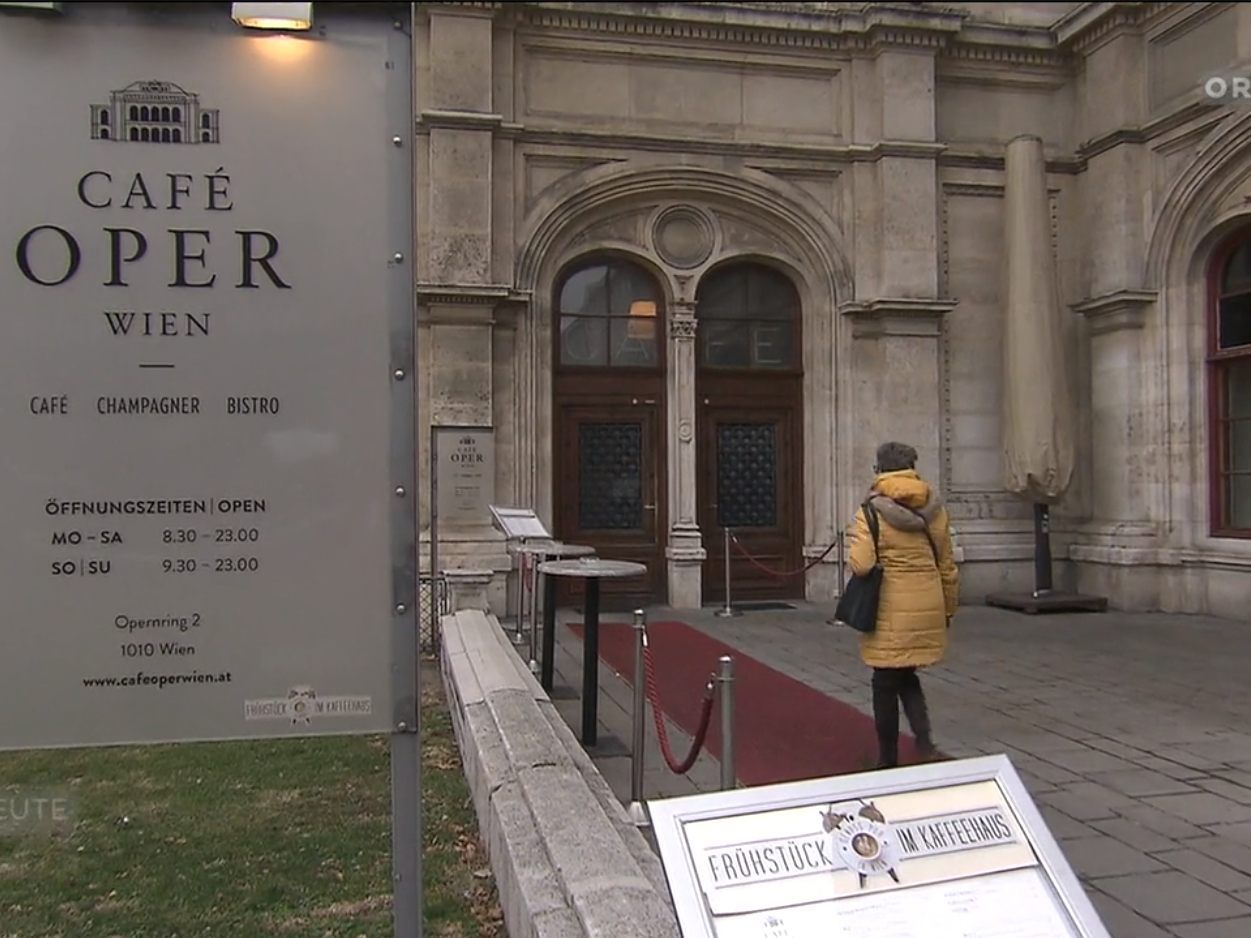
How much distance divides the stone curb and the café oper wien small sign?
11.9 ft

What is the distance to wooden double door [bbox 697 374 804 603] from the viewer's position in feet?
39.6

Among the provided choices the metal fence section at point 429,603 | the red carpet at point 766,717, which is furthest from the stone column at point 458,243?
the red carpet at point 766,717

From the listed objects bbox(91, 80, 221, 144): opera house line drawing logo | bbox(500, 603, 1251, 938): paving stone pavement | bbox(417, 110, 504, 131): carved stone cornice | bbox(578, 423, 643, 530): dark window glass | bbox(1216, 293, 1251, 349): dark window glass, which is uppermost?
bbox(417, 110, 504, 131): carved stone cornice

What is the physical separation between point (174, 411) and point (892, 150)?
10770mm

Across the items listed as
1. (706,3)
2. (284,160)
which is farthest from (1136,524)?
(284,160)

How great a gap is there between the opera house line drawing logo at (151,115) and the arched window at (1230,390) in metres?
11.2

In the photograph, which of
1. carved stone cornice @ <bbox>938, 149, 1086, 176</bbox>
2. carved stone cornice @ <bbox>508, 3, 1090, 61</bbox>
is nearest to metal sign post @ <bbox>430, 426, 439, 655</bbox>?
carved stone cornice @ <bbox>508, 3, 1090, 61</bbox>

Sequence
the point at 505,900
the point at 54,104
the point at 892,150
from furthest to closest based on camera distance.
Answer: the point at 892,150
the point at 505,900
the point at 54,104

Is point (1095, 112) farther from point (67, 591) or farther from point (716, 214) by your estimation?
point (67, 591)

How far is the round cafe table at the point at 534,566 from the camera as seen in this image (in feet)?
23.3

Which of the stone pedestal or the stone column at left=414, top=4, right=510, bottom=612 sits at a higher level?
the stone column at left=414, top=4, right=510, bottom=612

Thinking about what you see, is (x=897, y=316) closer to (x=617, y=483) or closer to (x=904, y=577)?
(x=617, y=483)

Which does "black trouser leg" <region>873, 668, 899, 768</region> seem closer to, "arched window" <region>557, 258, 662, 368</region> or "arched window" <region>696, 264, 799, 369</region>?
"arched window" <region>557, 258, 662, 368</region>

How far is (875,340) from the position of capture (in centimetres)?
1196
